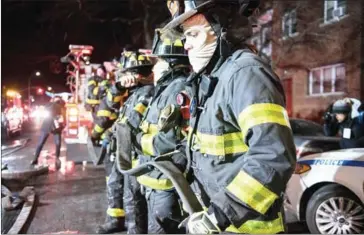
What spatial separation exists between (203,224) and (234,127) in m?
0.40

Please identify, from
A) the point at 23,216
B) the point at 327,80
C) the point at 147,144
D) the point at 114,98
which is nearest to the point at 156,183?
the point at 147,144

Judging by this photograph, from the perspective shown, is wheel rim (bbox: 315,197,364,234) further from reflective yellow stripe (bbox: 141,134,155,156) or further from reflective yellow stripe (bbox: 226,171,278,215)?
reflective yellow stripe (bbox: 226,171,278,215)

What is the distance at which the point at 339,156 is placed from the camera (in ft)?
13.5

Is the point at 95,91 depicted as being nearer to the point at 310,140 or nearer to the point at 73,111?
the point at 73,111

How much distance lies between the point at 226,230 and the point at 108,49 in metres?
11.7

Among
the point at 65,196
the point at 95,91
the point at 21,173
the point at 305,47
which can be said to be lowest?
the point at 65,196

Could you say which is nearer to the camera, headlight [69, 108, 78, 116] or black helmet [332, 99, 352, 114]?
black helmet [332, 99, 352, 114]

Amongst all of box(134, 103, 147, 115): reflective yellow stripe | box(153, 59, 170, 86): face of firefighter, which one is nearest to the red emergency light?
box(134, 103, 147, 115): reflective yellow stripe

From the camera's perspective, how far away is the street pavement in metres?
4.75

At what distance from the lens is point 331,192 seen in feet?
13.4

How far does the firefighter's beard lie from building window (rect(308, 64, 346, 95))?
16.0ft

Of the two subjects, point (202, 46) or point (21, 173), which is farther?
point (21, 173)

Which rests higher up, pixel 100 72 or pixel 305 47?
pixel 305 47

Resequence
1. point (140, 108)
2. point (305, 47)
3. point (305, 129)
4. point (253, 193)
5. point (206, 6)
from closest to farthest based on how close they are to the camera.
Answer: point (253, 193) → point (206, 6) → point (140, 108) → point (305, 129) → point (305, 47)
